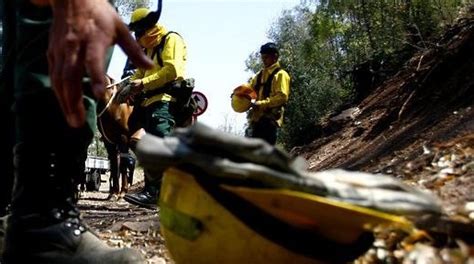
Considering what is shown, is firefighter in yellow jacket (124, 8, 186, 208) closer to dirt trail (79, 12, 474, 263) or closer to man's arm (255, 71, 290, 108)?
dirt trail (79, 12, 474, 263)

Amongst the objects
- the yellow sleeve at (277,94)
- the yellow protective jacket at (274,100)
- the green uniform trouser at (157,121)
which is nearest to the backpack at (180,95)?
the green uniform trouser at (157,121)

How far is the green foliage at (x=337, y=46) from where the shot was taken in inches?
546

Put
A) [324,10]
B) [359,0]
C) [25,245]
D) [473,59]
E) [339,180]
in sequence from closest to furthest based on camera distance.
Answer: [339,180] < [25,245] < [473,59] < [359,0] < [324,10]

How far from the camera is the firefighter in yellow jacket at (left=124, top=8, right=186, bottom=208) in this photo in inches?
277

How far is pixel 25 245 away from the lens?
1758 millimetres

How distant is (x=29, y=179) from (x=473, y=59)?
5.20m

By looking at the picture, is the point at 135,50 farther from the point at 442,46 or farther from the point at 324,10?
the point at 324,10

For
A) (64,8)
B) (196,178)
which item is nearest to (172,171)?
(196,178)

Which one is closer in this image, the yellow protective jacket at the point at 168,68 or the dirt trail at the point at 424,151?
the dirt trail at the point at 424,151

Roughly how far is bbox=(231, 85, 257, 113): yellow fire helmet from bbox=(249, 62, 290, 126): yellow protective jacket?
0.08 metres

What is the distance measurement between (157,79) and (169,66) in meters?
0.18

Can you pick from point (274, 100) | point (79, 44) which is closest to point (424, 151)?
point (79, 44)

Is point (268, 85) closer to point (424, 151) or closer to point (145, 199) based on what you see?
point (145, 199)

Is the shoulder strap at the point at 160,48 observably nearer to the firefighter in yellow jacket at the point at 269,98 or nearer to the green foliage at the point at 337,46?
the firefighter in yellow jacket at the point at 269,98
